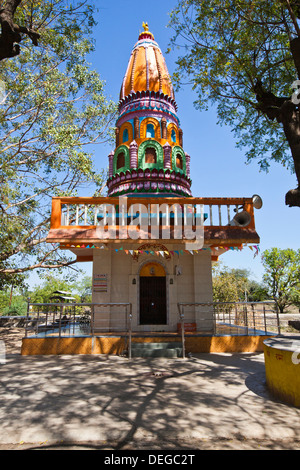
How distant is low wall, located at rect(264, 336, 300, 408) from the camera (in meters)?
5.41

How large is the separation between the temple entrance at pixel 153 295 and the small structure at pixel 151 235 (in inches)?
1.6

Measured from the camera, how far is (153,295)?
41.1 ft

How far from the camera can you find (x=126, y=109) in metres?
16.8

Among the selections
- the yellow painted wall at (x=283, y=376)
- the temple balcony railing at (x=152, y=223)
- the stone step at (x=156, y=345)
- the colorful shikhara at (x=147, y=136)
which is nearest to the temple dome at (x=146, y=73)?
the colorful shikhara at (x=147, y=136)

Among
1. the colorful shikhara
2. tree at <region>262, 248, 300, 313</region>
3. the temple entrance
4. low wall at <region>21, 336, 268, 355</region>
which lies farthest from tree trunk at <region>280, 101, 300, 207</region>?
tree at <region>262, 248, 300, 313</region>

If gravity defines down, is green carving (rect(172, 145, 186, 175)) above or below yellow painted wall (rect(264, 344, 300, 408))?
above

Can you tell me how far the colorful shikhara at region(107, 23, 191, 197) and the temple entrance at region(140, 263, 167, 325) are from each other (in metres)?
3.93

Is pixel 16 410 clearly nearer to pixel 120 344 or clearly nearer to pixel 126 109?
pixel 120 344

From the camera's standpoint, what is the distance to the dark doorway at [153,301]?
1233cm

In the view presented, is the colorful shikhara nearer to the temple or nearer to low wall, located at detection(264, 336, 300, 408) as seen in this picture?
the temple

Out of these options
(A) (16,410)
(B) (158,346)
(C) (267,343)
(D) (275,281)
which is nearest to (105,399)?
(A) (16,410)

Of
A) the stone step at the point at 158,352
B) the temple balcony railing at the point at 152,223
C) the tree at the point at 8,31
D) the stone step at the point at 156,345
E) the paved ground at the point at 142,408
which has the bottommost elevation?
the paved ground at the point at 142,408

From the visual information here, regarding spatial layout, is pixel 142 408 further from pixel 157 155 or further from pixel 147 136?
pixel 147 136

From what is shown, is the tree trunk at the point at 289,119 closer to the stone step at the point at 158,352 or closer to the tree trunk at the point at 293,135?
the tree trunk at the point at 293,135
